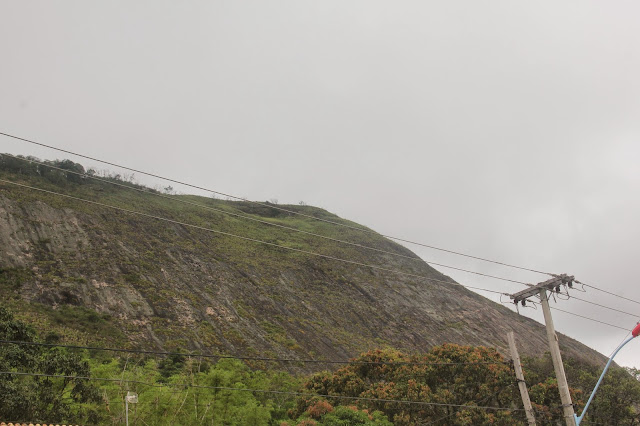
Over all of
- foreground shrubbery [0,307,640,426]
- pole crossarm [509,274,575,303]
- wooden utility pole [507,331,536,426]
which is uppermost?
pole crossarm [509,274,575,303]

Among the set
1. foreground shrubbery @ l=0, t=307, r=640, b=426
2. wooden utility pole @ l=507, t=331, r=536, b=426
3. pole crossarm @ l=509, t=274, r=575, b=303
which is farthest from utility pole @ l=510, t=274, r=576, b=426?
foreground shrubbery @ l=0, t=307, r=640, b=426

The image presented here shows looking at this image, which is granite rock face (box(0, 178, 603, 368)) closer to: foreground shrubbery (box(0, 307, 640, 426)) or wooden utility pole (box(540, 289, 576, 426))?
foreground shrubbery (box(0, 307, 640, 426))

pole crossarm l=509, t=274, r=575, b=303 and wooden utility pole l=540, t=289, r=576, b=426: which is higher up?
pole crossarm l=509, t=274, r=575, b=303

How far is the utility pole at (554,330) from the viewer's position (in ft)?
45.6

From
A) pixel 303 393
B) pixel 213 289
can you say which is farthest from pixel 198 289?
pixel 303 393

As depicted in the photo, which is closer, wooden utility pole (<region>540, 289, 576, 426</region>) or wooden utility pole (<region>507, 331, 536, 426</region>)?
wooden utility pole (<region>540, 289, 576, 426</region>)

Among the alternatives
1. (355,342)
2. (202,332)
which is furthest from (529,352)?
(202,332)

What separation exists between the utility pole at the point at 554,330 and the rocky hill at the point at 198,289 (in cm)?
1524

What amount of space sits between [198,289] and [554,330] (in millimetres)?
44705

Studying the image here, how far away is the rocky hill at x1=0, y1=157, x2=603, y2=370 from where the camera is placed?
42031mm

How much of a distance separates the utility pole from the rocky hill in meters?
15.2

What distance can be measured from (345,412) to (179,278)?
1418 inches

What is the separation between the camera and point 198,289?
54.0m

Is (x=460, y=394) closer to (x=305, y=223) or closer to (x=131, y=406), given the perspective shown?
(x=131, y=406)
